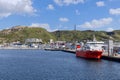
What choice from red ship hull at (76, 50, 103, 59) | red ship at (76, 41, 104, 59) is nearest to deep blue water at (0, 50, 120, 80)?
red ship hull at (76, 50, 103, 59)

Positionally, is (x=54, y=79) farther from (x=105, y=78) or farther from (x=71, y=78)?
(x=105, y=78)

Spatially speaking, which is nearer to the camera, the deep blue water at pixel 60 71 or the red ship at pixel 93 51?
the deep blue water at pixel 60 71

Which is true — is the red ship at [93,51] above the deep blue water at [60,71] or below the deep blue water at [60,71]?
above

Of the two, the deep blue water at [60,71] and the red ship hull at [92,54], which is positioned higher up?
the red ship hull at [92,54]

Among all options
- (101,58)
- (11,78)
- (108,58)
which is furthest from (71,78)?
(101,58)

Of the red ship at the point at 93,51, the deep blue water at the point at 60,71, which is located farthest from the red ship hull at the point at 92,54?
the deep blue water at the point at 60,71

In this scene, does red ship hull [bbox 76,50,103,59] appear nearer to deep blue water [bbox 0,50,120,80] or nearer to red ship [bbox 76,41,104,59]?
red ship [bbox 76,41,104,59]

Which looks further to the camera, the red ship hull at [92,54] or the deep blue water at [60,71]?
the red ship hull at [92,54]

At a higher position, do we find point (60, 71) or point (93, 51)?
point (93, 51)

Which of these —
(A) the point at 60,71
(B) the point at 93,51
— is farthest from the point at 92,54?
(A) the point at 60,71

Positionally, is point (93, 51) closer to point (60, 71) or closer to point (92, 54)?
point (92, 54)

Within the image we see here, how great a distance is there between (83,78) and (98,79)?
8.04ft

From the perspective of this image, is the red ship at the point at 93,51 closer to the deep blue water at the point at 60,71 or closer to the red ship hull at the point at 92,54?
the red ship hull at the point at 92,54

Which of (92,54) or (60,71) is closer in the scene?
(60,71)
